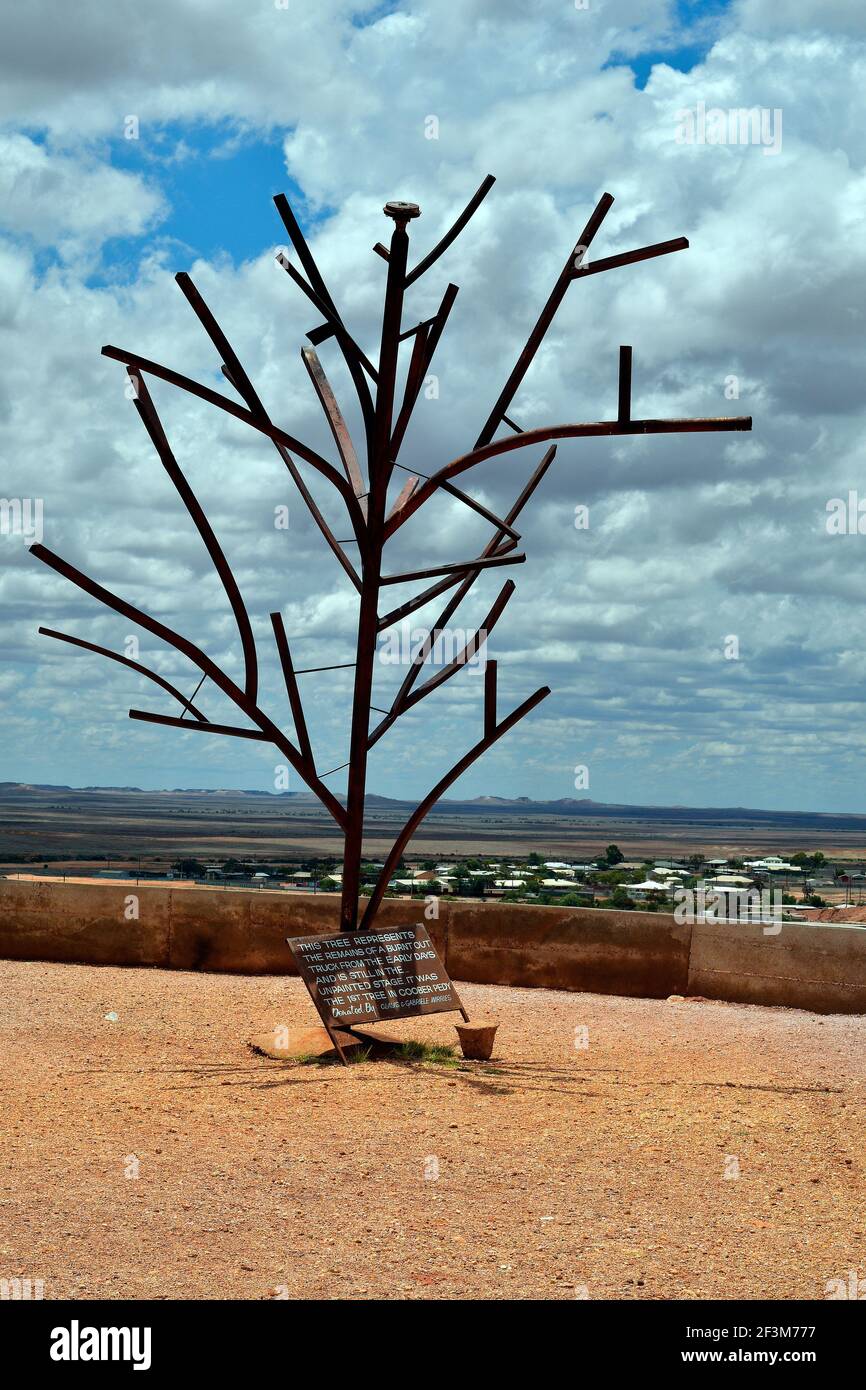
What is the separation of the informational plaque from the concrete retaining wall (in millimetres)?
3143

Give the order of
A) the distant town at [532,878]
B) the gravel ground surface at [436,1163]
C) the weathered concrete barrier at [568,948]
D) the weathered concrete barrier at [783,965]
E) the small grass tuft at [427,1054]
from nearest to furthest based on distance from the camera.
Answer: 1. the gravel ground surface at [436,1163]
2. the small grass tuft at [427,1054]
3. the weathered concrete barrier at [783,965]
4. the weathered concrete barrier at [568,948]
5. the distant town at [532,878]

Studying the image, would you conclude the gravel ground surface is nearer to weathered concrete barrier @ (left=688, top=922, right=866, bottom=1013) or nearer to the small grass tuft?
the small grass tuft

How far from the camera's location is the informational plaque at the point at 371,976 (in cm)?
977

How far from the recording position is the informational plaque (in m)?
9.77

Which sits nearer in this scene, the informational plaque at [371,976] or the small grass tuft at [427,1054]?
the informational plaque at [371,976]

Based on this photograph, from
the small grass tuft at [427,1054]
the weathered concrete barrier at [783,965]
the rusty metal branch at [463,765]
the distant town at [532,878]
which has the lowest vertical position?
the distant town at [532,878]

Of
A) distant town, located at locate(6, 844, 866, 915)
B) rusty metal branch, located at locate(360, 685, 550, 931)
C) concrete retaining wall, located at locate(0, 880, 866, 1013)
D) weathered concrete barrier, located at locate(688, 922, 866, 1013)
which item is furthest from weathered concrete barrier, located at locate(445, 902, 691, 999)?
distant town, located at locate(6, 844, 866, 915)

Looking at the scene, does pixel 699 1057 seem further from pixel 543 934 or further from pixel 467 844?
pixel 467 844

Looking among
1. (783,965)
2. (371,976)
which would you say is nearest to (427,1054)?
(371,976)

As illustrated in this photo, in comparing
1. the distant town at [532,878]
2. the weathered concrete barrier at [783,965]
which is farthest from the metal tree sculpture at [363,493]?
the distant town at [532,878]

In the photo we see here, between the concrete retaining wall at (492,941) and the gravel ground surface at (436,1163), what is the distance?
109 centimetres

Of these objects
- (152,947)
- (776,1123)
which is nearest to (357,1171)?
(776,1123)

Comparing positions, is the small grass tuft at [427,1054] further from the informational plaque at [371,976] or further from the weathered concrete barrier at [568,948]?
the weathered concrete barrier at [568,948]
